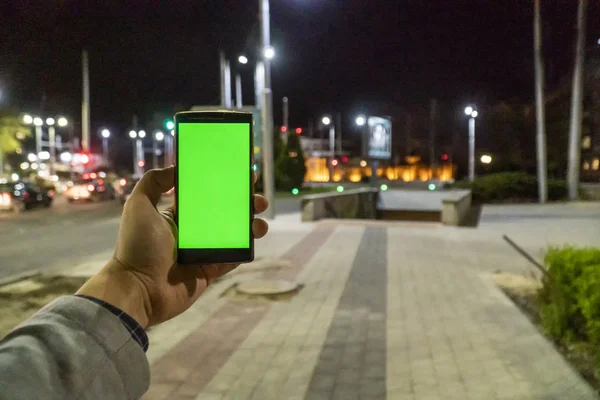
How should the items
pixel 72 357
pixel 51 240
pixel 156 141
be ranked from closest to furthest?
pixel 72 357 → pixel 51 240 → pixel 156 141

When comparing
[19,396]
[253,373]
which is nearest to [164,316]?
[19,396]

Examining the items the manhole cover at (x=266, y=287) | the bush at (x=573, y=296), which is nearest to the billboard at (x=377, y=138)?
the manhole cover at (x=266, y=287)

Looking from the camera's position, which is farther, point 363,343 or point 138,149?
point 138,149

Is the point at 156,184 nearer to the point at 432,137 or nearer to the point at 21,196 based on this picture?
the point at 21,196

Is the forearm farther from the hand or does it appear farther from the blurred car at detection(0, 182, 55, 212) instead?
the blurred car at detection(0, 182, 55, 212)

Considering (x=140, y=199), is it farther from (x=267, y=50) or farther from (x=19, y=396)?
(x=267, y=50)

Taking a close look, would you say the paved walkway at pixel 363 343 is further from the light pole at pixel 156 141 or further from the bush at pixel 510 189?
the light pole at pixel 156 141

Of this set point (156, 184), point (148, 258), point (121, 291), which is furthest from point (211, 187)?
point (121, 291)

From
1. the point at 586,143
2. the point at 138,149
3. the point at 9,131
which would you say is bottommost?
the point at 586,143

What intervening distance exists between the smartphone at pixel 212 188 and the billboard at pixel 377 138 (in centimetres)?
2752

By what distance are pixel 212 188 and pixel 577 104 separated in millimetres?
30722

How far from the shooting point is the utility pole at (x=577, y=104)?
2717 centimetres

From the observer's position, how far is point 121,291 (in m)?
2.31

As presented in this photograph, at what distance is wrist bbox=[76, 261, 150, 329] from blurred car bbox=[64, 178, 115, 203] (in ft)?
119
